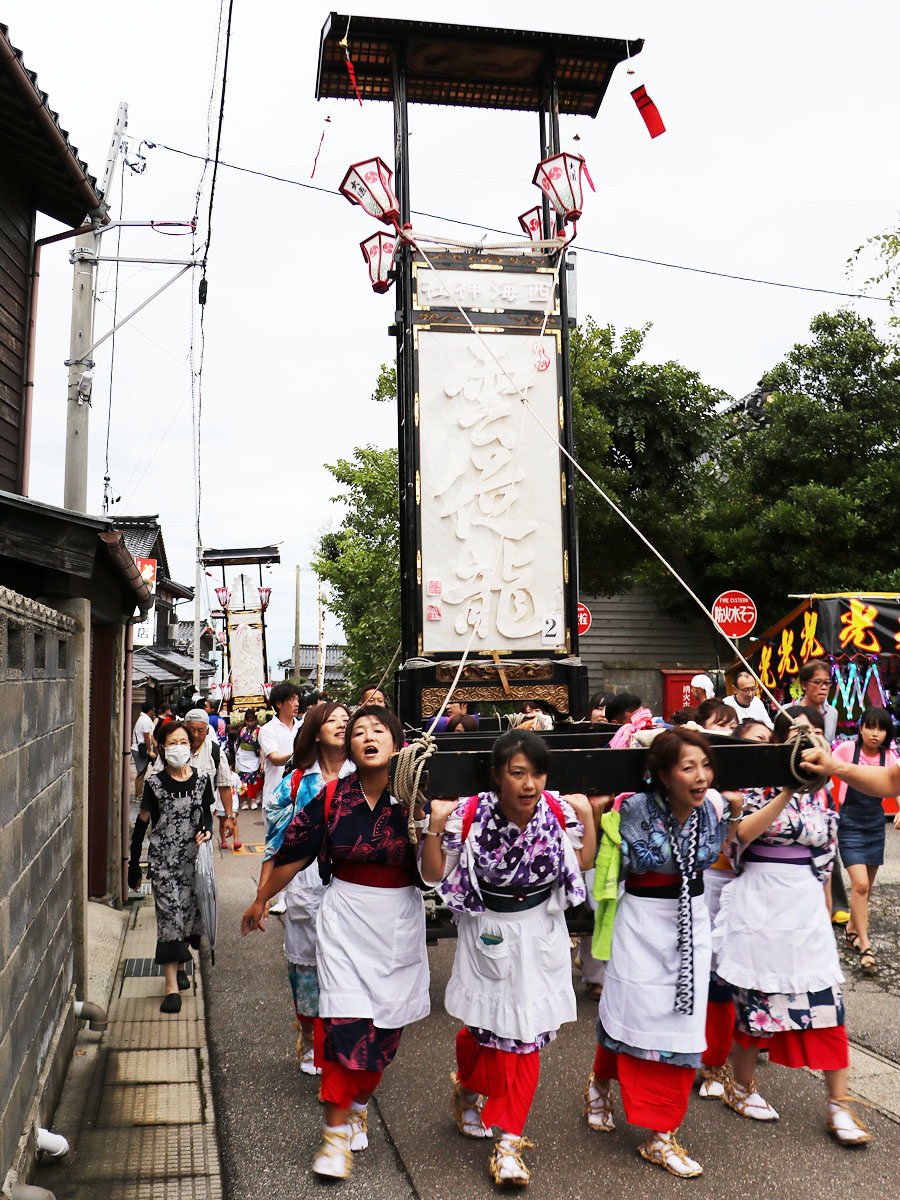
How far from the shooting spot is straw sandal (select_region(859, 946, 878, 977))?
629cm

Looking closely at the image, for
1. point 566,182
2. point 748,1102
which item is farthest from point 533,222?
point 748,1102

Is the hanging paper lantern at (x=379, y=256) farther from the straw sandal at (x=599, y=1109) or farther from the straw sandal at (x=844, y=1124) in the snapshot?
the straw sandal at (x=844, y=1124)

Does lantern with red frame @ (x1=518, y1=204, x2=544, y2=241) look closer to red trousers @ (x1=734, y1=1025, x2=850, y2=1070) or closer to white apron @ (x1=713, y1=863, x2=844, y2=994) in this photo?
white apron @ (x1=713, y1=863, x2=844, y2=994)

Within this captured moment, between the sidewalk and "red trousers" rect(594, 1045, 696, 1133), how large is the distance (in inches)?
64.7

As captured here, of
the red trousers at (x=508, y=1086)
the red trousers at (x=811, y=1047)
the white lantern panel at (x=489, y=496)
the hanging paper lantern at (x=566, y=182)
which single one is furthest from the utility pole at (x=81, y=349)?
the red trousers at (x=811, y=1047)

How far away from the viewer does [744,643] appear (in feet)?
51.5

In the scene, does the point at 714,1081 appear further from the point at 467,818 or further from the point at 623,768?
the point at 467,818

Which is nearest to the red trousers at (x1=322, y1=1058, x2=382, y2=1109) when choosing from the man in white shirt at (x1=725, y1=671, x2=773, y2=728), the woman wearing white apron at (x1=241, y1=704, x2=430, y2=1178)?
the woman wearing white apron at (x1=241, y1=704, x2=430, y2=1178)

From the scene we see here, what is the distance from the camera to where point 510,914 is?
3.77 m

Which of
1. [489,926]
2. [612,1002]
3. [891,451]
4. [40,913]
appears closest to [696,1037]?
[612,1002]

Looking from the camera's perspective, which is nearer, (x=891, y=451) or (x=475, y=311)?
(x=475, y=311)

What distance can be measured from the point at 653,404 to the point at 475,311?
43.8 ft

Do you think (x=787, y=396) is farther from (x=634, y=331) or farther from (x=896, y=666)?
(x=896, y=666)

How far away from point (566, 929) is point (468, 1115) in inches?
37.7
